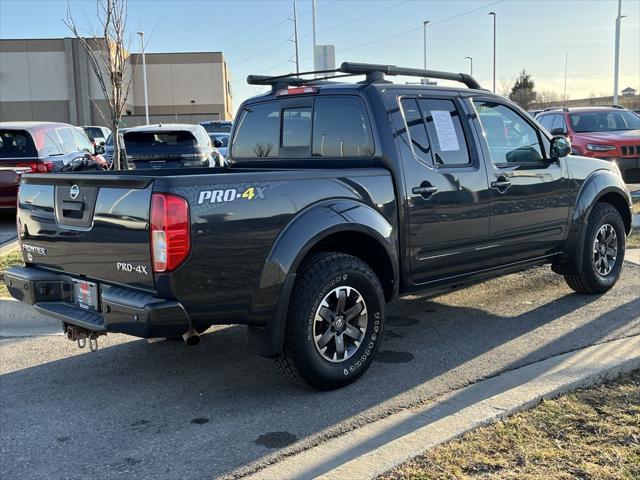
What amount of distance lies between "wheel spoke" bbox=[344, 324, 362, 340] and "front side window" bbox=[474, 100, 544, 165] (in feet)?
6.26

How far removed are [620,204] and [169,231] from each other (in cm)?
489

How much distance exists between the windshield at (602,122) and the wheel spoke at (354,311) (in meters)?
10.9

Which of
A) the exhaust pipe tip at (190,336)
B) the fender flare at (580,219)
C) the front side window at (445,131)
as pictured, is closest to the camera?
the exhaust pipe tip at (190,336)

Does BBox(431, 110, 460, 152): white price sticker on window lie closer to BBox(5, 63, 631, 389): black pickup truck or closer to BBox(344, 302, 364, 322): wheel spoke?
BBox(5, 63, 631, 389): black pickup truck

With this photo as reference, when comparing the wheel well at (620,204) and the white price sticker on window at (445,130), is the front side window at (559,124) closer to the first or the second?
the wheel well at (620,204)

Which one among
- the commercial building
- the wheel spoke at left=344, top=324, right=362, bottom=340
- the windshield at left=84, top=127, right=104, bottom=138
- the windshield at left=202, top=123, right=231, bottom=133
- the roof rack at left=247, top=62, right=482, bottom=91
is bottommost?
the wheel spoke at left=344, top=324, right=362, bottom=340

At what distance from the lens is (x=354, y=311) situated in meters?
4.29

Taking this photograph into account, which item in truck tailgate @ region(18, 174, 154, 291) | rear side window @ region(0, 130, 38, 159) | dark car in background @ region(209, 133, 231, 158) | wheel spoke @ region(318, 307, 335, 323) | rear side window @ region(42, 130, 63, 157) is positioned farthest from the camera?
dark car in background @ region(209, 133, 231, 158)

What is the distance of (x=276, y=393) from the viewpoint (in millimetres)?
4250

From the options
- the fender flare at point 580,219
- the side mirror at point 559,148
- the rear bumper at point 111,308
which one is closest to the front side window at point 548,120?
the fender flare at point 580,219

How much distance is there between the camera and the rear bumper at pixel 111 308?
11.4ft

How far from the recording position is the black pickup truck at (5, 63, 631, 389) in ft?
11.6

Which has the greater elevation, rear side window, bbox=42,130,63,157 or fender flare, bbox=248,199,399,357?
rear side window, bbox=42,130,63,157

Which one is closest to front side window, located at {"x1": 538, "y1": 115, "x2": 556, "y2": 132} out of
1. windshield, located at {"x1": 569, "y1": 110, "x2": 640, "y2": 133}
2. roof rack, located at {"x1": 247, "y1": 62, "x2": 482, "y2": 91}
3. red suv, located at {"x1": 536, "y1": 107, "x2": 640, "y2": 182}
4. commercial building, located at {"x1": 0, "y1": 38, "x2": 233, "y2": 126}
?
red suv, located at {"x1": 536, "y1": 107, "x2": 640, "y2": 182}
